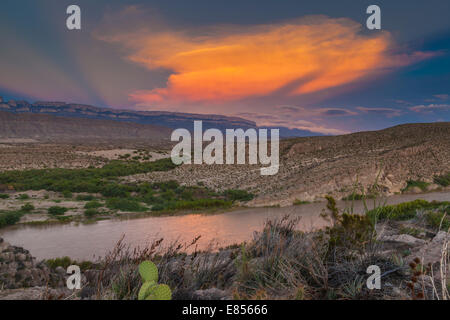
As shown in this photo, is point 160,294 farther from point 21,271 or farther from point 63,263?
point 63,263

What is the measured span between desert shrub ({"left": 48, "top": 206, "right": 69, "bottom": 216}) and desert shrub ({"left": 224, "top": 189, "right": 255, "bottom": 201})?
854 cm

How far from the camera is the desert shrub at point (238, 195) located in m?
17.0

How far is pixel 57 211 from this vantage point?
13328 mm

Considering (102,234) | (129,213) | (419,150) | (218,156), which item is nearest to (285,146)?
(218,156)

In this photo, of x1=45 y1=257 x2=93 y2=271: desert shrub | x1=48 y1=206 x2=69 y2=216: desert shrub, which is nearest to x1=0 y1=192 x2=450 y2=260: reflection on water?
x1=45 y1=257 x2=93 y2=271: desert shrub

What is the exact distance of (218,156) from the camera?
34656 millimetres

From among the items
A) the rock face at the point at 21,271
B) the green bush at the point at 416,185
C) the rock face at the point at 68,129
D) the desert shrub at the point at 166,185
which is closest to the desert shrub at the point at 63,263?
the rock face at the point at 21,271

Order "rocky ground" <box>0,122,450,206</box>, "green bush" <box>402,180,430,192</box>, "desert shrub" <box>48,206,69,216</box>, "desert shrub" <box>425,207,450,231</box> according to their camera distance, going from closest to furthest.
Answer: "desert shrub" <box>425,207,450,231</box>, "desert shrub" <box>48,206,69,216</box>, "rocky ground" <box>0,122,450,206</box>, "green bush" <box>402,180,430,192</box>

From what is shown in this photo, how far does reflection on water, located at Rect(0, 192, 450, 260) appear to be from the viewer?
8883 mm

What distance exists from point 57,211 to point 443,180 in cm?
2209

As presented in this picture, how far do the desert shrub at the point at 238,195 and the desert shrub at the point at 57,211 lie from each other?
8541mm

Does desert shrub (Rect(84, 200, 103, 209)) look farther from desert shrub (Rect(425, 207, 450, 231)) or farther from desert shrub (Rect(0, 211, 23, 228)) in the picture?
desert shrub (Rect(425, 207, 450, 231))
